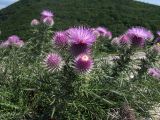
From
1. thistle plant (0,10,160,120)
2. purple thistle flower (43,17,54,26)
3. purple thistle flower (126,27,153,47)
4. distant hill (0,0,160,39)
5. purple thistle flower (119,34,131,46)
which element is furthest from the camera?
distant hill (0,0,160,39)

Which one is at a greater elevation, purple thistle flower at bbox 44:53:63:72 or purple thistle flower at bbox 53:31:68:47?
purple thistle flower at bbox 53:31:68:47

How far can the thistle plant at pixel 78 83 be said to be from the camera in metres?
5.05

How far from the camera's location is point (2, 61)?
7.14 metres

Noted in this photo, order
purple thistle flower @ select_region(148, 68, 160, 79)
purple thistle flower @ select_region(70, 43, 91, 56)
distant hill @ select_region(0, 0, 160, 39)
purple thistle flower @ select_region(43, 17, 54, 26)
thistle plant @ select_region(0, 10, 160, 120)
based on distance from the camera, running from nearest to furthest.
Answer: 1. purple thistle flower @ select_region(70, 43, 91, 56)
2. thistle plant @ select_region(0, 10, 160, 120)
3. purple thistle flower @ select_region(148, 68, 160, 79)
4. purple thistle flower @ select_region(43, 17, 54, 26)
5. distant hill @ select_region(0, 0, 160, 39)

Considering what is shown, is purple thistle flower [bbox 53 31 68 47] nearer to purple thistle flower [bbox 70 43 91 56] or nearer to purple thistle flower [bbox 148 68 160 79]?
purple thistle flower [bbox 70 43 91 56]

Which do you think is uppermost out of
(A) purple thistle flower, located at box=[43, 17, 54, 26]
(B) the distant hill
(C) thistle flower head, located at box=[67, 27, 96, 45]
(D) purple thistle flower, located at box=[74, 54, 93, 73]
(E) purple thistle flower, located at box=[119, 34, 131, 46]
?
(C) thistle flower head, located at box=[67, 27, 96, 45]

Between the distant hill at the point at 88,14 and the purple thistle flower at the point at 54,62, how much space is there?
148 feet

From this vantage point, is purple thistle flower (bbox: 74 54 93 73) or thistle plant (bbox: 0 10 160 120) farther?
thistle plant (bbox: 0 10 160 120)

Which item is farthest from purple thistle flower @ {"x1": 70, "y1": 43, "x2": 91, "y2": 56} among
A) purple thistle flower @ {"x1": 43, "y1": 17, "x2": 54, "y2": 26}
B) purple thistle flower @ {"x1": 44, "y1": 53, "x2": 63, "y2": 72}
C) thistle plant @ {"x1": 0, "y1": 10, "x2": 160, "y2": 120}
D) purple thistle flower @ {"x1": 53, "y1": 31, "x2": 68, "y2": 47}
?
purple thistle flower @ {"x1": 43, "y1": 17, "x2": 54, "y2": 26}

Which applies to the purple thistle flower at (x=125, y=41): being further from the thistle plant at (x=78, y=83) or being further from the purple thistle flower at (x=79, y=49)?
the purple thistle flower at (x=79, y=49)

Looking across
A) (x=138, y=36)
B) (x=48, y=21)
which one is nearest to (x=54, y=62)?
(x=138, y=36)

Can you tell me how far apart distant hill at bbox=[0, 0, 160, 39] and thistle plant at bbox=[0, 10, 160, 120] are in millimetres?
44085

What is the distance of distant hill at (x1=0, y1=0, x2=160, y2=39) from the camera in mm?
55344

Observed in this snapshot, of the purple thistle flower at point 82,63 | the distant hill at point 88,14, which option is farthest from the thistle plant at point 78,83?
the distant hill at point 88,14
